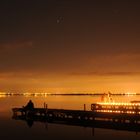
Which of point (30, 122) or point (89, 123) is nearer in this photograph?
point (89, 123)

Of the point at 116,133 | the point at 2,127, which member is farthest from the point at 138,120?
the point at 2,127

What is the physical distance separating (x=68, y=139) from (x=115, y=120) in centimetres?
710

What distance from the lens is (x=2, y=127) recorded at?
154 feet

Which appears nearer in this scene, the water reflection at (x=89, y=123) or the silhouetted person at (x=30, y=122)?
the water reflection at (x=89, y=123)

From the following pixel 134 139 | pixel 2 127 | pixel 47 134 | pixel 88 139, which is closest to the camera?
pixel 134 139

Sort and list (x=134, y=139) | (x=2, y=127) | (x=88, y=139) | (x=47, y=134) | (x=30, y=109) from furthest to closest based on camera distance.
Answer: (x=30, y=109)
(x=2, y=127)
(x=47, y=134)
(x=88, y=139)
(x=134, y=139)

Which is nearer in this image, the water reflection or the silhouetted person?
the water reflection

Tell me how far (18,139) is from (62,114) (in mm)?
10811

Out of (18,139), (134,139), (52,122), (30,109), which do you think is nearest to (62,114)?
(52,122)

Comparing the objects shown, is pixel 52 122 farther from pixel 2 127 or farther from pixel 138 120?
pixel 138 120

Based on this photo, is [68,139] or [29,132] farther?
[29,132]

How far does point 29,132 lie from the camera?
42.7 metres

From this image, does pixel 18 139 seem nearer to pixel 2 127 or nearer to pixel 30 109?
pixel 2 127

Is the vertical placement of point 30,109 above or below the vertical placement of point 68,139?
above
